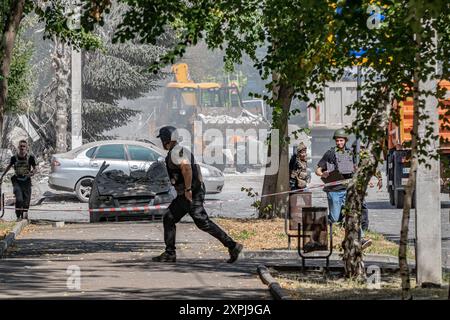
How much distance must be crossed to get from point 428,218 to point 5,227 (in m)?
11.9

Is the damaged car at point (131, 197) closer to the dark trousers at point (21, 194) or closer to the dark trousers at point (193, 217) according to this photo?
the dark trousers at point (21, 194)

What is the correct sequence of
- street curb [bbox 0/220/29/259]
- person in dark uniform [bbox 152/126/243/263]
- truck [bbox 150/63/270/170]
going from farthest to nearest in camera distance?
truck [bbox 150/63/270/170]
street curb [bbox 0/220/29/259]
person in dark uniform [bbox 152/126/243/263]

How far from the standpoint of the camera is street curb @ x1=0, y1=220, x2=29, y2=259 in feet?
61.7

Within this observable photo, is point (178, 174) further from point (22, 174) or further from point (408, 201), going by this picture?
point (22, 174)

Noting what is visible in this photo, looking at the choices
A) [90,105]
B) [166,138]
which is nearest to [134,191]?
[166,138]

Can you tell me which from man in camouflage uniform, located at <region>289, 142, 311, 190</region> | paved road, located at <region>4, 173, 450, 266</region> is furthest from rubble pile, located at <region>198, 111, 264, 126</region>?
man in camouflage uniform, located at <region>289, 142, 311, 190</region>

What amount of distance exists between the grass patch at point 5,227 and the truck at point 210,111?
133 ft

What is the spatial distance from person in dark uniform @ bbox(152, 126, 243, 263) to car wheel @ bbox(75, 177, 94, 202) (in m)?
16.3

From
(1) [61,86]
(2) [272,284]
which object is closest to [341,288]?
(2) [272,284]

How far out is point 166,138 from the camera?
16.9 meters

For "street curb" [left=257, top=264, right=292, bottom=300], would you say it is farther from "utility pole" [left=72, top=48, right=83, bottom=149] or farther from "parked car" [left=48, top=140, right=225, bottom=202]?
"utility pole" [left=72, top=48, right=83, bottom=149]

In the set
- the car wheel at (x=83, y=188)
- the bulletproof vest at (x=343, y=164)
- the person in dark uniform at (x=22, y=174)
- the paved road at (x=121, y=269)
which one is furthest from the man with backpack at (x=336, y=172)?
the car wheel at (x=83, y=188)

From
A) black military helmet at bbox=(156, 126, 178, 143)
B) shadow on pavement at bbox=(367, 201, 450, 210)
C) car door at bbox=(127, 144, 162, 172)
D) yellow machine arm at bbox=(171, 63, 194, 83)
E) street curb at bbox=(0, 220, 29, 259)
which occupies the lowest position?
shadow on pavement at bbox=(367, 201, 450, 210)

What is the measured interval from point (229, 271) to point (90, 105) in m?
42.0
